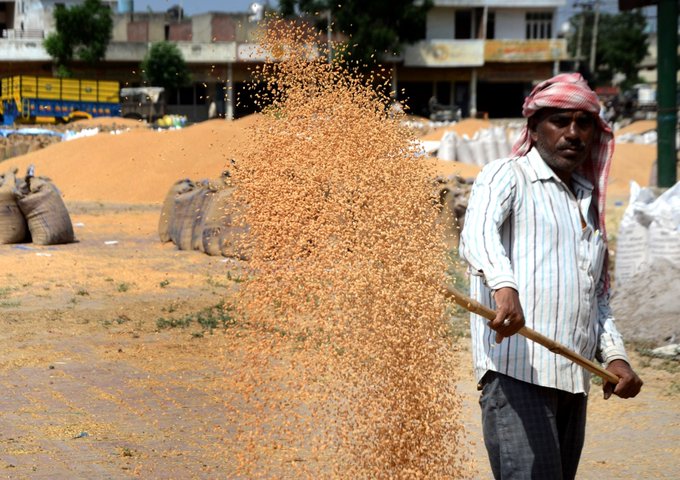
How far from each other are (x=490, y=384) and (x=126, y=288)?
654cm

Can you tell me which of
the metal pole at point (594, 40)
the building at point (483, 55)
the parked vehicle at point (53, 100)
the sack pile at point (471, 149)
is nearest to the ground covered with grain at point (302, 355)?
the sack pile at point (471, 149)

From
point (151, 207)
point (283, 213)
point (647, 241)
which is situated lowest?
point (151, 207)

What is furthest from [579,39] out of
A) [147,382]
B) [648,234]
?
[147,382]

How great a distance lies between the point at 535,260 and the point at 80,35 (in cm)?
4614

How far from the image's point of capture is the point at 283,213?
358 centimetres

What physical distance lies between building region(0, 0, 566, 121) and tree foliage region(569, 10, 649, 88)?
33.3 feet

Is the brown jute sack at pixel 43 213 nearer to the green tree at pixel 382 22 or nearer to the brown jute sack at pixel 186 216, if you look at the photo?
the brown jute sack at pixel 186 216

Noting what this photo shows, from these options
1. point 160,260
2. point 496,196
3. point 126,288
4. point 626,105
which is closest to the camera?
point 496,196

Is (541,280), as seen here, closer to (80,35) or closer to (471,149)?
(471,149)

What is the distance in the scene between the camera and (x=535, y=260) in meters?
2.74

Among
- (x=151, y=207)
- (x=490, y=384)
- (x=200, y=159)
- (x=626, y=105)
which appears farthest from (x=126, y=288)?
(x=626, y=105)

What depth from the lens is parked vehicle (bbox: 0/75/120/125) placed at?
36.2m

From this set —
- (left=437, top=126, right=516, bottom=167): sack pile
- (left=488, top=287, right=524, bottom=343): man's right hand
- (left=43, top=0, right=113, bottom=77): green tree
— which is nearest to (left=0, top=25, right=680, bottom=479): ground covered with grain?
(left=488, top=287, right=524, bottom=343): man's right hand

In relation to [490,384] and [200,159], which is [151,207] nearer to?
[200,159]
